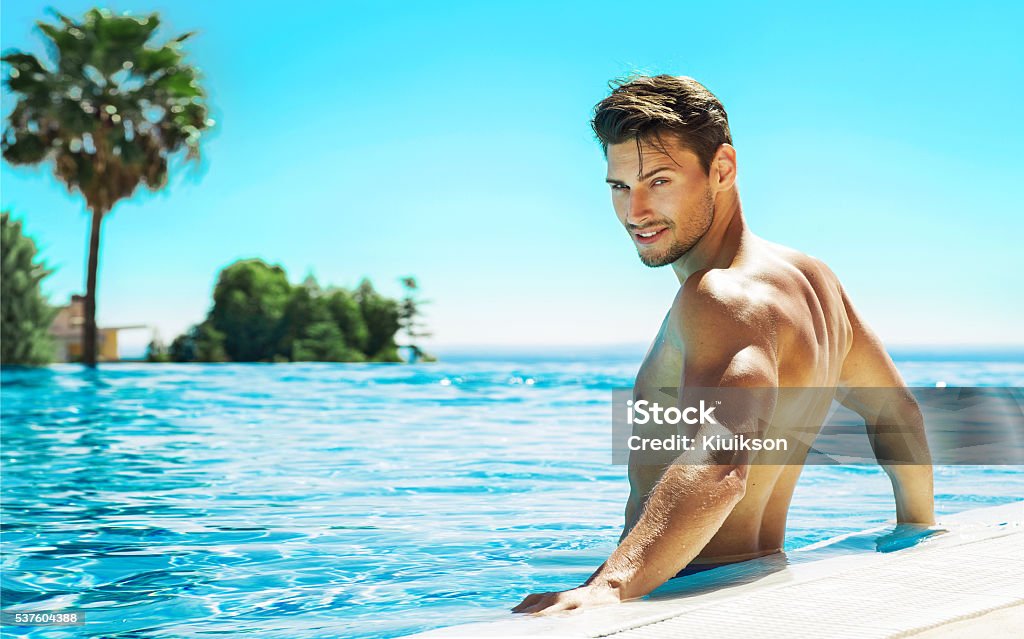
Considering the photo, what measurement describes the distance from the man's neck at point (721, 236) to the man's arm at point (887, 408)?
45cm

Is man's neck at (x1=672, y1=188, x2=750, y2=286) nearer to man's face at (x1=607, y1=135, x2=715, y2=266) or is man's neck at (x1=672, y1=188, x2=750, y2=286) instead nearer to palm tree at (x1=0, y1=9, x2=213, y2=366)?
man's face at (x1=607, y1=135, x2=715, y2=266)

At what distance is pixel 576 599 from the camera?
1.56 m

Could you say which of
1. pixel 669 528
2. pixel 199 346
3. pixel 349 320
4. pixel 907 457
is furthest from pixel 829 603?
pixel 349 320

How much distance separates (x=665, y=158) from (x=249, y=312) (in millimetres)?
37920

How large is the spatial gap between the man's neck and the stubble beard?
11mm

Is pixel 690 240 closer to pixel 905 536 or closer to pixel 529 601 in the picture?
pixel 529 601

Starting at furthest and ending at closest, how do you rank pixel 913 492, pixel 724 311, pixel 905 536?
pixel 913 492, pixel 905 536, pixel 724 311

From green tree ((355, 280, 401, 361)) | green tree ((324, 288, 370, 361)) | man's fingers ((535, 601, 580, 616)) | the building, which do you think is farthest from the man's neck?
green tree ((355, 280, 401, 361))

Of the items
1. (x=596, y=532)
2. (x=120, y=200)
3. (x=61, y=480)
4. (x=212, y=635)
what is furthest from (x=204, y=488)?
(x=120, y=200)

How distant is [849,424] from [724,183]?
6.70 metres

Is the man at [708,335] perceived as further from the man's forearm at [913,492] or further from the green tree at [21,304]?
the green tree at [21,304]

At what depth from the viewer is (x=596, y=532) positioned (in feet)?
12.1

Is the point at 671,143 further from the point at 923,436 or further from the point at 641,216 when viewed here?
the point at 923,436

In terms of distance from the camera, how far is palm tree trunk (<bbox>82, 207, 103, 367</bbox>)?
2180 cm
